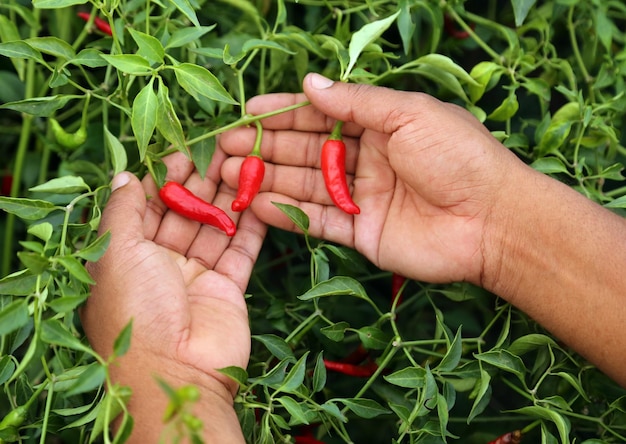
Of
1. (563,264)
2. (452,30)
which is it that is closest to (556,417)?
(563,264)

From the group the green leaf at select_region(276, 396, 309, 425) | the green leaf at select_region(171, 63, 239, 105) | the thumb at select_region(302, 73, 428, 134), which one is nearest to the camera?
the green leaf at select_region(276, 396, 309, 425)

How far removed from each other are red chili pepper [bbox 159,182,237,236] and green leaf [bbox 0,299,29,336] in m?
0.59

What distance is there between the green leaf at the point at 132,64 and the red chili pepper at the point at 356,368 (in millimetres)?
868

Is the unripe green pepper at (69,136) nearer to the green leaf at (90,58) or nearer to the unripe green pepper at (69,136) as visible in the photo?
the unripe green pepper at (69,136)

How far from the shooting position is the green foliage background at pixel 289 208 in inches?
56.7

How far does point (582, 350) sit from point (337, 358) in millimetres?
665

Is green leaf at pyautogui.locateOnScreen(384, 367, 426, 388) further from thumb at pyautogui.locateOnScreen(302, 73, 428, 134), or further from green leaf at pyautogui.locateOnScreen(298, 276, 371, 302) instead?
thumb at pyautogui.locateOnScreen(302, 73, 428, 134)

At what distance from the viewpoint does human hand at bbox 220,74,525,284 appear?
65.7 inches

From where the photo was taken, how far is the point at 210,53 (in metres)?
1.60

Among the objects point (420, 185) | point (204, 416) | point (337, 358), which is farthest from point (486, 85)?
point (204, 416)

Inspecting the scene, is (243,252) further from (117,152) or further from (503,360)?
(503,360)

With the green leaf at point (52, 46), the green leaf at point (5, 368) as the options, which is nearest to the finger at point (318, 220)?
the green leaf at point (52, 46)

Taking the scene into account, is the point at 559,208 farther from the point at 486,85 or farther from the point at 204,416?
the point at 204,416

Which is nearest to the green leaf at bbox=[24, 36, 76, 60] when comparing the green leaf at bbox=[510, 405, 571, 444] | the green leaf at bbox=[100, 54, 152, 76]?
the green leaf at bbox=[100, 54, 152, 76]
